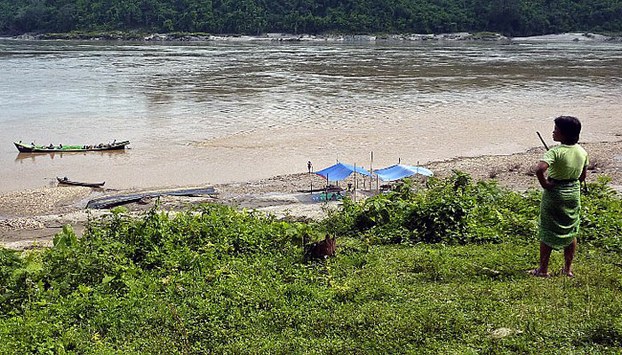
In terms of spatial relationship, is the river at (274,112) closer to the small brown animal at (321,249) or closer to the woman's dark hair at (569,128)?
the small brown animal at (321,249)

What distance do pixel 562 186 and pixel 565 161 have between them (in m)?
0.28

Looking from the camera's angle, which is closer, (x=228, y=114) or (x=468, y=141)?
(x=468, y=141)

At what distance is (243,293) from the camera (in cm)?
682

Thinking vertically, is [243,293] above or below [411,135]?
above

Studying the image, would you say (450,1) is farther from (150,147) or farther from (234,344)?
(234,344)

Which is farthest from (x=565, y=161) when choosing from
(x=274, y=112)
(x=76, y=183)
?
(x=274, y=112)

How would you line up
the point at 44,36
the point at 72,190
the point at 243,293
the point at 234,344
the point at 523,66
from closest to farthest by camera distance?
the point at 234,344 → the point at 243,293 → the point at 72,190 → the point at 523,66 → the point at 44,36

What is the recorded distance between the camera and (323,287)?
275 inches

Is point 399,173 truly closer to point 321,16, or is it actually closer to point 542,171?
point 542,171

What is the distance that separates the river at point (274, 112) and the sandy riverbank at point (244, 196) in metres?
1.57

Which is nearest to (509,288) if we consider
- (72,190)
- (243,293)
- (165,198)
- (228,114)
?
(243,293)

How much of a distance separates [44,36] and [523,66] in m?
84.7

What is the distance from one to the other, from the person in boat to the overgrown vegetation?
422mm

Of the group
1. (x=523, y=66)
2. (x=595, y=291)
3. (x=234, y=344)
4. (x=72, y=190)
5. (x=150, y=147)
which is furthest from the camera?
(x=523, y=66)
